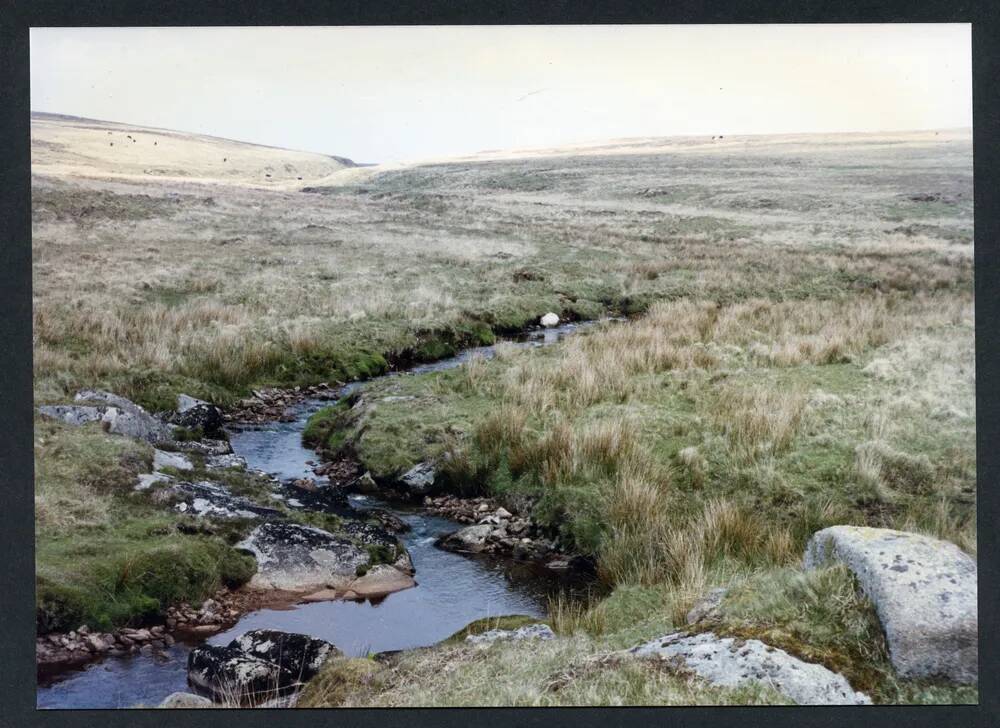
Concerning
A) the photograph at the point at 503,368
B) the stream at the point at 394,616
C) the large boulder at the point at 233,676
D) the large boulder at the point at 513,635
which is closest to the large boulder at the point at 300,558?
the photograph at the point at 503,368

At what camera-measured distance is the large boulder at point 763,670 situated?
4.49 m

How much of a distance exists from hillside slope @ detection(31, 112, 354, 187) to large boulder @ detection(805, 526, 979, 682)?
14.3ft

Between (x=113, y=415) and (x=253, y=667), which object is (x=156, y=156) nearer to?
(x=113, y=415)

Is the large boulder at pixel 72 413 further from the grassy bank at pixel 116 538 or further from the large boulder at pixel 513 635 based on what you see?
the large boulder at pixel 513 635

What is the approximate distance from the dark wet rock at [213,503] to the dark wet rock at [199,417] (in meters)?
0.62

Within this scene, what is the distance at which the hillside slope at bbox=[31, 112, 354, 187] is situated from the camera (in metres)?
5.70

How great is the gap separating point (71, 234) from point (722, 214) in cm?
488

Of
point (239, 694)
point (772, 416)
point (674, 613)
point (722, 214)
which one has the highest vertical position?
point (722, 214)

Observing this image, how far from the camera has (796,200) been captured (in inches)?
249

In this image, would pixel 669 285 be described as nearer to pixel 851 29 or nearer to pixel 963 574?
pixel 851 29

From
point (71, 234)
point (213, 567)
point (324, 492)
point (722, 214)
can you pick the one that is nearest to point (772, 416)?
point (722, 214)

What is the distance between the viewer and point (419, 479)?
240 inches

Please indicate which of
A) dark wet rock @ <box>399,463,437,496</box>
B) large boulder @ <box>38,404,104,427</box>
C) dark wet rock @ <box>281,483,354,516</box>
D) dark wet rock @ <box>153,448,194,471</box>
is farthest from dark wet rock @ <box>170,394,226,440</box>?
dark wet rock @ <box>399,463,437,496</box>

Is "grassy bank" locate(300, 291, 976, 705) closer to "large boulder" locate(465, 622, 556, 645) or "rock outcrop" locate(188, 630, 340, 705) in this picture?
"large boulder" locate(465, 622, 556, 645)
